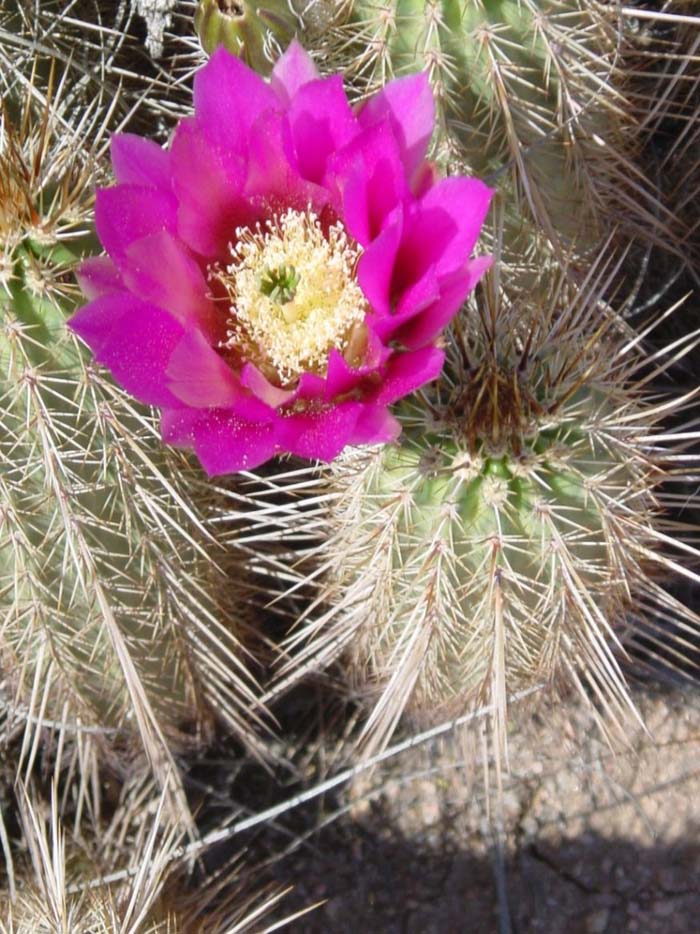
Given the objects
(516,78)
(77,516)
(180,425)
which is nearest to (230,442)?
(180,425)

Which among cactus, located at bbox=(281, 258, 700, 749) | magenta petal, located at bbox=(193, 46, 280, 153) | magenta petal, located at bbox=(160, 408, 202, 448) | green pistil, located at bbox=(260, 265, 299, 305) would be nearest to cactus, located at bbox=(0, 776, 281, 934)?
cactus, located at bbox=(281, 258, 700, 749)

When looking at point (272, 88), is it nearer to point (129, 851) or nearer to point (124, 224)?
point (124, 224)

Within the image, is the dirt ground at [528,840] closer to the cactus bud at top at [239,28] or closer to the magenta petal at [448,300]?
the magenta petal at [448,300]

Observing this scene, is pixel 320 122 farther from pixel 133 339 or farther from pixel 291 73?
pixel 133 339

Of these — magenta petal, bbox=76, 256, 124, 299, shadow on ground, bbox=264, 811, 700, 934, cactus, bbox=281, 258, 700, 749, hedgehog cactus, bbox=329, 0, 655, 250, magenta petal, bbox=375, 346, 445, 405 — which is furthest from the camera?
shadow on ground, bbox=264, 811, 700, 934

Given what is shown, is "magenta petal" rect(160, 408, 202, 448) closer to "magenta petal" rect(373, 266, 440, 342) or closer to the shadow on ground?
"magenta petal" rect(373, 266, 440, 342)

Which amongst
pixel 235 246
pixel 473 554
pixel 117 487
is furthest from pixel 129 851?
pixel 235 246

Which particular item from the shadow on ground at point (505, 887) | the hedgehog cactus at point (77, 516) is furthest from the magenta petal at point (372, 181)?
the shadow on ground at point (505, 887)
